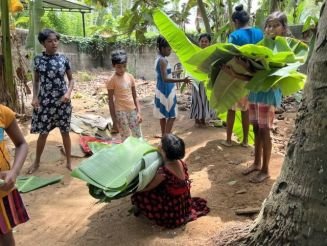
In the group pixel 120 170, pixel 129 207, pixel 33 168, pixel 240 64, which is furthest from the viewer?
pixel 33 168

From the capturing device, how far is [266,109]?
3.68 meters

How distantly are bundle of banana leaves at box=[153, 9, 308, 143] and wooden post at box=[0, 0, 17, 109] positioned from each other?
13.0 feet

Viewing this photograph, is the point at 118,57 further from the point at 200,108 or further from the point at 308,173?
the point at 308,173

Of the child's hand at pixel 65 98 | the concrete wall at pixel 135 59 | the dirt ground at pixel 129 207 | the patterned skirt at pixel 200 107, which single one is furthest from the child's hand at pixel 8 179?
the concrete wall at pixel 135 59

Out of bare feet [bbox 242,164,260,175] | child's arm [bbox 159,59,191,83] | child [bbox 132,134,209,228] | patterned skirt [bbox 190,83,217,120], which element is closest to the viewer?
child [bbox 132,134,209,228]

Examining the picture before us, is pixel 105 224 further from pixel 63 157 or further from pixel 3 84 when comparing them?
pixel 3 84

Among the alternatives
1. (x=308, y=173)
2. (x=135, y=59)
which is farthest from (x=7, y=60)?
(x=135, y=59)

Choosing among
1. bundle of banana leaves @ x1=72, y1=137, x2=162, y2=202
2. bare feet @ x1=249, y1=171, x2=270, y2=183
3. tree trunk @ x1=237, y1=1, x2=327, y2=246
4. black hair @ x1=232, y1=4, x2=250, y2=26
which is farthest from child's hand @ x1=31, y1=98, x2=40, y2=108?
tree trunk @ x1=237, y1=1, x2=327, y2=246

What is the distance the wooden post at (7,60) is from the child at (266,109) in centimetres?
430

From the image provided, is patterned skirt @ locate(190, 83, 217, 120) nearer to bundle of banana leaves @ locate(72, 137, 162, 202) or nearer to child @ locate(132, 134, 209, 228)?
bundle of banana leaves @ locate(72, 137, 162, 202)

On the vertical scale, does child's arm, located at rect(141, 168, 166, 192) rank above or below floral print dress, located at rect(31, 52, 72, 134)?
below

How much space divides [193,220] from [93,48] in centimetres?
1436

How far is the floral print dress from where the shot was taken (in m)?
4.72

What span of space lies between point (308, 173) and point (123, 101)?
3.34 metres
